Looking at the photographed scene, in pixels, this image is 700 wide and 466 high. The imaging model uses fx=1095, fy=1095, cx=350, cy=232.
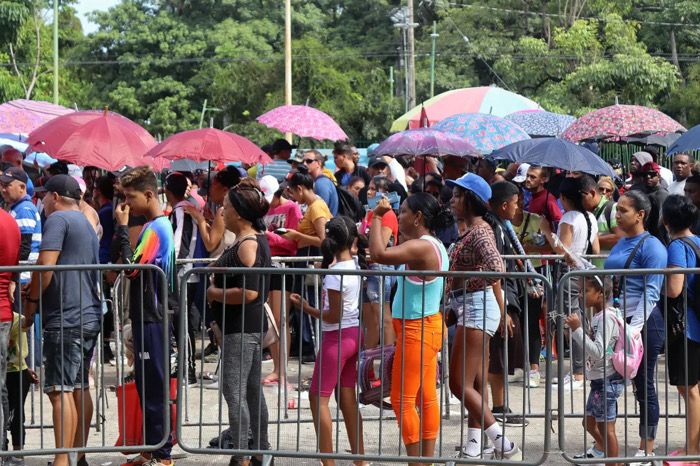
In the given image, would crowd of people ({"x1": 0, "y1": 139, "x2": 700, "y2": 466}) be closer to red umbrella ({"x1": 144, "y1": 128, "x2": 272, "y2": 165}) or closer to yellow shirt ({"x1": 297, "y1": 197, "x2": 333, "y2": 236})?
yellow shirt ({"x1": 297, "y1": 197, "x2": 333, "y2": 236})

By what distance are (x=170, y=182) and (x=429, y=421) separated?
386cm

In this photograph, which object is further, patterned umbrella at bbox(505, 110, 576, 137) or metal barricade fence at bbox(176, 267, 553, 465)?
patterned umbrella at bbox(505, 110, 576, 137)

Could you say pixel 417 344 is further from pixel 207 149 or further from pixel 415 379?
pixel 207 149

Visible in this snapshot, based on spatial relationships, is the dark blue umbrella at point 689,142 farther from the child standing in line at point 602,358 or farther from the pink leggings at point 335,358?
the pink leggings at point 335,358

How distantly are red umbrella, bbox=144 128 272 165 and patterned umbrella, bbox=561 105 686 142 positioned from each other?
407cm

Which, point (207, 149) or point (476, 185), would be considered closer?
point (476, 185)

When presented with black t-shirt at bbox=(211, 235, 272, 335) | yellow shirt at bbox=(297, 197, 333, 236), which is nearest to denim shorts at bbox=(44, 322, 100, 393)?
black t-shirt at bbox=(211, 235, 272, 335)

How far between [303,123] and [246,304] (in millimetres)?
8130

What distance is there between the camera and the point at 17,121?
14.9m

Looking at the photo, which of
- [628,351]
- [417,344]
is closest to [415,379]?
[417,344]

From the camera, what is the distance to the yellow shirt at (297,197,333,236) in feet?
33.3

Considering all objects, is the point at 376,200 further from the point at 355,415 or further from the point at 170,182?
the point at 170,182

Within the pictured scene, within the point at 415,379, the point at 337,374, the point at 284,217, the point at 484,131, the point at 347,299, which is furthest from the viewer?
the point at 484,131

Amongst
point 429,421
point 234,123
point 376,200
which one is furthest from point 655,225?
point 234,123
